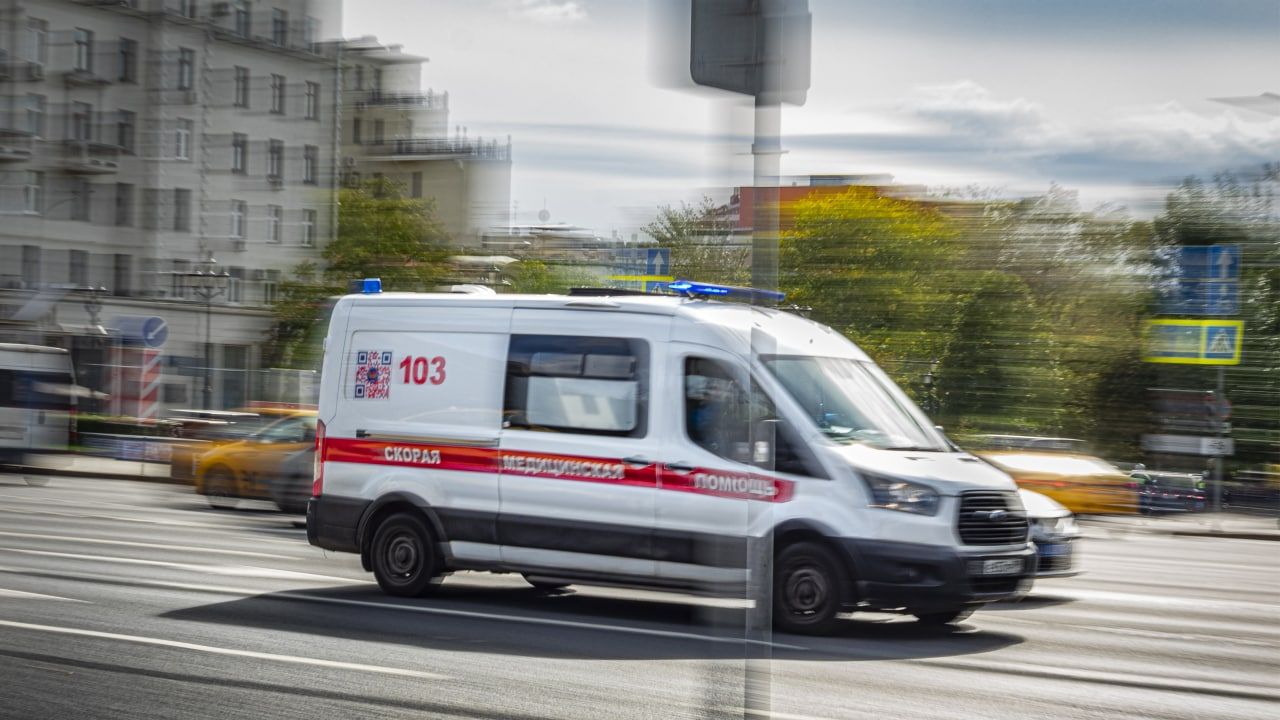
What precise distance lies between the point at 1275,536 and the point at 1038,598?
47.7 ft

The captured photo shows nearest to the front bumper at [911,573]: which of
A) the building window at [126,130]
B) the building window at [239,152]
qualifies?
the building window at [239,152]

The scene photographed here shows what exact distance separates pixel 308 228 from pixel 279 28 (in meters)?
5.12

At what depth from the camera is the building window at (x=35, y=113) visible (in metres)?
32.1

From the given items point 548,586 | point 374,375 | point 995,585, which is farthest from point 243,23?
point 995,585

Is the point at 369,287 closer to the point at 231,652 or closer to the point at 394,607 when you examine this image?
the point at 394,607

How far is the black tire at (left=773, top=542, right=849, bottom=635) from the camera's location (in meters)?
8.50

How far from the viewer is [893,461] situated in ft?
28.2

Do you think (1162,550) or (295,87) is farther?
(295,87)

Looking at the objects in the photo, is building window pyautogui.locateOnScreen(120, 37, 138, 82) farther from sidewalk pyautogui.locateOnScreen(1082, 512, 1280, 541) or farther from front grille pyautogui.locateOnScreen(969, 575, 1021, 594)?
front grille pyautogui.locateOnScreen(969, 575, 1021, 594)

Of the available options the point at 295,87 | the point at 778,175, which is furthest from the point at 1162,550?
the point at 295,87

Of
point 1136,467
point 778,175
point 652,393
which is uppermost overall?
point 778,175

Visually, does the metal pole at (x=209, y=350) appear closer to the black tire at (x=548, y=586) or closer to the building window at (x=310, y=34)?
the building window at (x=310, y=34)

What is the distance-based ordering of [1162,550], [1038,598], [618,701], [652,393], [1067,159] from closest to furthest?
1. [618,701]
2. [652,393]
3. [1038,598]
4. [1162,550]
5. [1067,159]

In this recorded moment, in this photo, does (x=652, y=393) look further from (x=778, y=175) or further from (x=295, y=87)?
(x=295, y=87)
